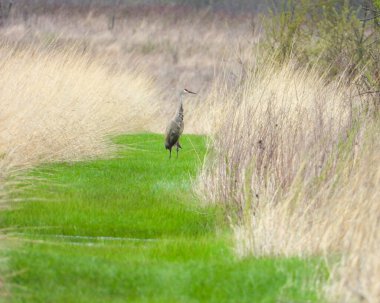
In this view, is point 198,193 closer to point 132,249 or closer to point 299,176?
point 132,249

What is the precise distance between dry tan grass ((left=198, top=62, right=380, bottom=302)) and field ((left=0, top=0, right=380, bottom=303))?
19 millimetres

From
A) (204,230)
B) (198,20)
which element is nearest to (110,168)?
(204,230)

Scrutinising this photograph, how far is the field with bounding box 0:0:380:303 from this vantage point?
7785mm

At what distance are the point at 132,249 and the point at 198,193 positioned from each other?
2902mm

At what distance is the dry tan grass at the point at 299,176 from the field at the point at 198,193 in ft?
0.06

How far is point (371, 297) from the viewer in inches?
258

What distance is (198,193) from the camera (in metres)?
12.4

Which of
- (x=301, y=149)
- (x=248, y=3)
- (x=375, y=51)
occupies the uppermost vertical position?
(x=248, y=3)

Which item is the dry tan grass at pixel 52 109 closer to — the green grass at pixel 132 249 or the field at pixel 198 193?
the field at pixel 198 193

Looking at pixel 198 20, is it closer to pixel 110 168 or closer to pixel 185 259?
pixel 110 168

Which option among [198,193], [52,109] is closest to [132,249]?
[198,193]

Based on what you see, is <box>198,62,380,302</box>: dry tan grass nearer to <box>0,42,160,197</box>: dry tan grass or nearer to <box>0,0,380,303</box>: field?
<box>0,0,380,303</box>: field

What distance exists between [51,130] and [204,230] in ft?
16.2

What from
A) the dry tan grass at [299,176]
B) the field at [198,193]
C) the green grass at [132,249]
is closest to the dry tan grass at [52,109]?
the field at [198,193]
